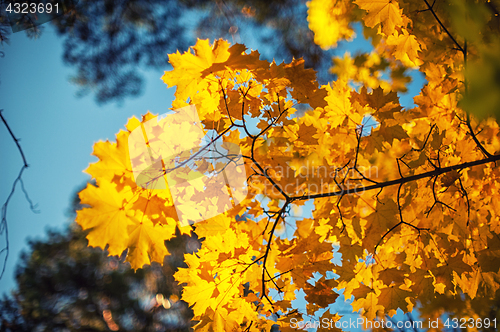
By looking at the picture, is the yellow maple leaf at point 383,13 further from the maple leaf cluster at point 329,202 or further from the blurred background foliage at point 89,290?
the blurred background foliage at point 89,290

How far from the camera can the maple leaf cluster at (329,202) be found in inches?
46.6

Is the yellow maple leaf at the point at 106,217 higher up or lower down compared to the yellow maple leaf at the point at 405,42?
lower down

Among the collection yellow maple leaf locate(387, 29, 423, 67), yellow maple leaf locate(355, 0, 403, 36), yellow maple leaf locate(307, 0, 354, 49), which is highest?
yellow maple leaf locate(307, 0, 354, 49)

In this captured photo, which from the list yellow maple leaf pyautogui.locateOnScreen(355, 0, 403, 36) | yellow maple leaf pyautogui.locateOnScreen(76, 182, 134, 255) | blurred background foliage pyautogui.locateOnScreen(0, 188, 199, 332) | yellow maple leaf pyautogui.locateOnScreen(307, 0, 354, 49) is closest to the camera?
yellow maple leaf pyautogui.locateOnScreen(76, 182, 134, 255)

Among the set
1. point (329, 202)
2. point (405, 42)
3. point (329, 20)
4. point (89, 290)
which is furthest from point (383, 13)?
point (89, 290)

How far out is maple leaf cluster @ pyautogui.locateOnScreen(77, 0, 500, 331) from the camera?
1.18 metres

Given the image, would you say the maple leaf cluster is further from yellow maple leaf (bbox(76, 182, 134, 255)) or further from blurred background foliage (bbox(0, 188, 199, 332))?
blurred background foliage (bbox(0, 188, 199, 332))

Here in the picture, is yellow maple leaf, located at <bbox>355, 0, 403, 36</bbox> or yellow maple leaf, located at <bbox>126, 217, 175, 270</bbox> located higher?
yellow maple leaf, located at <bbox>355, 0, 403, 36</bbox>

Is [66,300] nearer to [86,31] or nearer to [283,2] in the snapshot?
[86,31]

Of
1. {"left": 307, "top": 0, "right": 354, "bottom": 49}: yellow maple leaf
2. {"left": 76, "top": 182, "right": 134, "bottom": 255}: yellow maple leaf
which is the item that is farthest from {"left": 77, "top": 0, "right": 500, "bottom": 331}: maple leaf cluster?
{"left": 307, "top": 0, "right": 354, "bottom": 49}: yellow maple leaf

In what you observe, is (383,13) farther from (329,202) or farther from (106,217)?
(106,217)

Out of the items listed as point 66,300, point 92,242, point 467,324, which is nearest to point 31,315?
point 66,300

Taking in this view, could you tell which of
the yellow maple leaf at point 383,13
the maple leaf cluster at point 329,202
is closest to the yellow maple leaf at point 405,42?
the maple leaf cluster at point 329,202

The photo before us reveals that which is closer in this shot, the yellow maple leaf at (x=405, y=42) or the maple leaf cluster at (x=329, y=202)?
the maple leaf cluster at (x=329, y=202)
